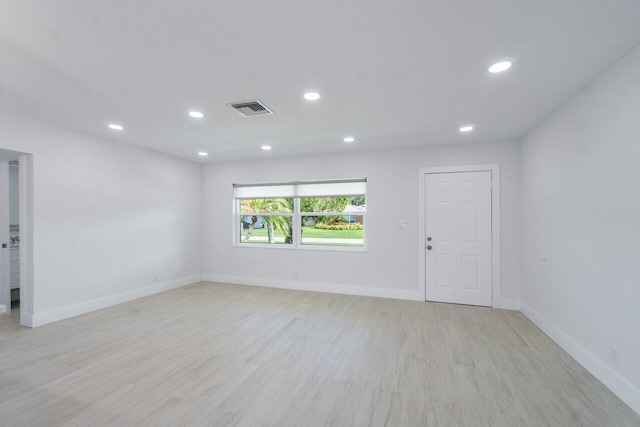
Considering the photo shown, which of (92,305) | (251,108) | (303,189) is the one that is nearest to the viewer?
(251,108)

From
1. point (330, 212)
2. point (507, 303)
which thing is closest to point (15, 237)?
point (330, 212)

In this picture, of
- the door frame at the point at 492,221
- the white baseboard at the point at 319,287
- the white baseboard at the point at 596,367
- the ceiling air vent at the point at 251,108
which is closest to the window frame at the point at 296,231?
the white baseboard at the point at 319,287

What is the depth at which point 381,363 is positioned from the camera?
270 centimetres

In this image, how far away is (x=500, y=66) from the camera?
2.27 meters

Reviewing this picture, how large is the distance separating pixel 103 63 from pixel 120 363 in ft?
8.71

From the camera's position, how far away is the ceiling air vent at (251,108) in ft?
9.89

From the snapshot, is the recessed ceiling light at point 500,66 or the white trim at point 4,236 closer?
the recessed ceiling light at point 500,66

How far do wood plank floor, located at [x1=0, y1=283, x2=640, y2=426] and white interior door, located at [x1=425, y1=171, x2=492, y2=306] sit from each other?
534mm

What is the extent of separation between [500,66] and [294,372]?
3.11 metres

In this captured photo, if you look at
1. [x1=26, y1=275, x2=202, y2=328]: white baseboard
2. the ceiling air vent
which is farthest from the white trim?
the ceiling air vent

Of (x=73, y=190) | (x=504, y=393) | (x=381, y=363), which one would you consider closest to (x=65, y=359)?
(x=73, y=190)

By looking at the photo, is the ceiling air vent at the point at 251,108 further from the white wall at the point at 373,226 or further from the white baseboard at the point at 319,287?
the white baseboard at the point at 319,287

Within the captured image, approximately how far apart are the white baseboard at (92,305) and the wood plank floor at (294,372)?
15 cm

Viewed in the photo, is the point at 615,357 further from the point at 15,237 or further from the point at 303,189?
the point at 15,237
